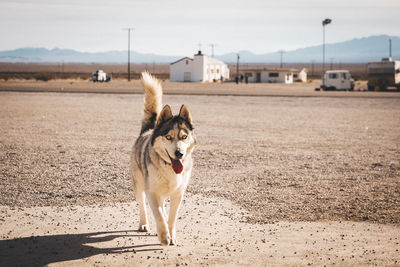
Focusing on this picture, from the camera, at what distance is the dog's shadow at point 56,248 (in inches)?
211

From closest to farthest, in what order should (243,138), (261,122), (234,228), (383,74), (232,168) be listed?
(234,228), (232,168), (243,138), (261,122), (383,74)

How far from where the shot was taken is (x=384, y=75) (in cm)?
4941

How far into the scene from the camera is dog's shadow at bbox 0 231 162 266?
5.36 meters

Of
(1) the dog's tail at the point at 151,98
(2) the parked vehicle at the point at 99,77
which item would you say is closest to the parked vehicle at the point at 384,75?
(2) the parked vehicle at the point at 99,77

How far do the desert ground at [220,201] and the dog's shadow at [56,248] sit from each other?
0.01 m

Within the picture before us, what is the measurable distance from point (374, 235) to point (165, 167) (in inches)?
126

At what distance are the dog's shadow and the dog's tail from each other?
171 cm

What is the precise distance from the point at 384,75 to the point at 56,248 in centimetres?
4933

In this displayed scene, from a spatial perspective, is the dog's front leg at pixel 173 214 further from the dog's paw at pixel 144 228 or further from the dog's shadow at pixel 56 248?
the dog's paw at pixel 144 228

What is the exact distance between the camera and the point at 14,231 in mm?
6320

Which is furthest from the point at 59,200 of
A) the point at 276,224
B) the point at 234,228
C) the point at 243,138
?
the point at 243,138

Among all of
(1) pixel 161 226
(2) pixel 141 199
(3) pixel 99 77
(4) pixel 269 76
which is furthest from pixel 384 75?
(1) pixel 161 226

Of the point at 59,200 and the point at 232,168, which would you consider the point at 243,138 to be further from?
the point at 59,200

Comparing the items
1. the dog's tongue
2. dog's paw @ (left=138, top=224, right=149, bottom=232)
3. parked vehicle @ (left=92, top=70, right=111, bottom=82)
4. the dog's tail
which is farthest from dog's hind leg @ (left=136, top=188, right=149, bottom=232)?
parked vehicle @ (left=92, top=70, right=111, bottom=82)
